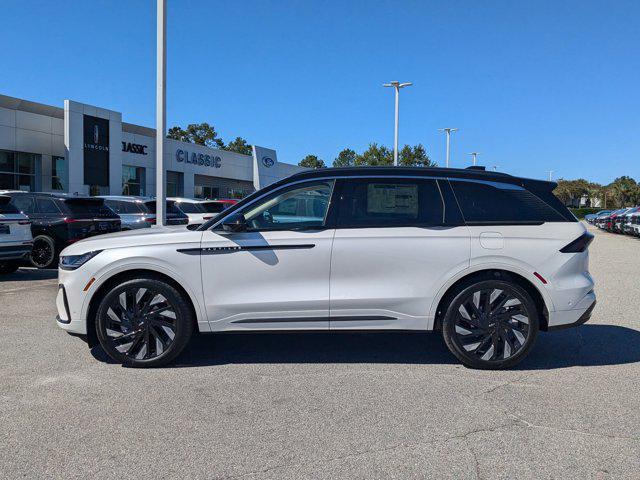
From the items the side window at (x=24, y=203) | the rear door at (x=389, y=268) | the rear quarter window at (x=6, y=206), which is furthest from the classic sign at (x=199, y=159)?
the rear door at (x=389, y=268)

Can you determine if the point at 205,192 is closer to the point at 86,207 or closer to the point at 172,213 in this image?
the point at 172,213

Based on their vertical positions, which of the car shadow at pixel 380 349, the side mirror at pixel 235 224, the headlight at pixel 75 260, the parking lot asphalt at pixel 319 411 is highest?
the side mirror at pixel 235 224

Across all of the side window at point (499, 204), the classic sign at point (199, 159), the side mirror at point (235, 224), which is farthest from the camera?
the classic sign at point (199, 159)

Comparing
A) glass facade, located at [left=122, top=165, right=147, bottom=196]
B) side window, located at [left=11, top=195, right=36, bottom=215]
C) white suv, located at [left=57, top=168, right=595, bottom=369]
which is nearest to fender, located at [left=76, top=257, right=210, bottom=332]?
white suv, located at [left=57, top=168, right=595, bottom=369]

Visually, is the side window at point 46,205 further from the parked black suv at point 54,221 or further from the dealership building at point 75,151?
the dealership building at point 75,151

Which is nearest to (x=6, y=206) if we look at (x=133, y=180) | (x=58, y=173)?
(x=58, y=173)

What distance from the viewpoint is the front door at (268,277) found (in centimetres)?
482

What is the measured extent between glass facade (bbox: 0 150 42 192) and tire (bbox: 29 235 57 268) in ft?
51.3

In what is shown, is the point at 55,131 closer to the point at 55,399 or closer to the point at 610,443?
the point at 55,399

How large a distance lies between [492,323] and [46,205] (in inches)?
405

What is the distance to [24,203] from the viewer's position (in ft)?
38.8

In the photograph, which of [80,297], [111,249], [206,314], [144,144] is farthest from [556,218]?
[144,144]

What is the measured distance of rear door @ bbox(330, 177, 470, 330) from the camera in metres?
4.84

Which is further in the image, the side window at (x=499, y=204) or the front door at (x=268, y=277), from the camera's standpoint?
the side window at (x=499, y=204)
